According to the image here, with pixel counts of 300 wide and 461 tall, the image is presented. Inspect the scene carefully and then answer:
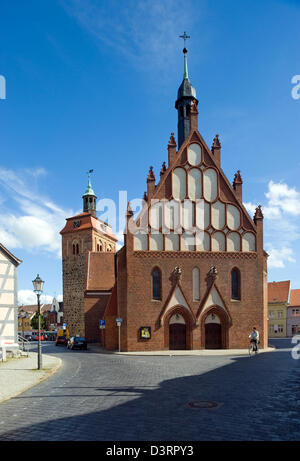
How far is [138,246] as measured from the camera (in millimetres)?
31688

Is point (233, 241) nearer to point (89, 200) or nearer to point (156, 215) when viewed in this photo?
point (156, 215)

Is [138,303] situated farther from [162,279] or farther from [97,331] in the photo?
[97,331]

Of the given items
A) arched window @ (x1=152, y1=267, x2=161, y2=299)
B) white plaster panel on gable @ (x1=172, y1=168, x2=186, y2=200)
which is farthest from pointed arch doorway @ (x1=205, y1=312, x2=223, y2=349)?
white plaster panel on gable @ (x1=172, y1=168, x2=186, y2=200)

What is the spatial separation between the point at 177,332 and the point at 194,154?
1418cm

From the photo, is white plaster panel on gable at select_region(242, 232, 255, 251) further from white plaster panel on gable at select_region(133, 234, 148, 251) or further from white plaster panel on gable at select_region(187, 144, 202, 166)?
white plaster panel on gable at select_region(133, 234, 148, 251)

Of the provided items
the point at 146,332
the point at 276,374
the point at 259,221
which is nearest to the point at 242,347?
the point at 146,332

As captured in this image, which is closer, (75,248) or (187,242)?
(187,242)

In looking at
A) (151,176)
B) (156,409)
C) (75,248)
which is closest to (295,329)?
(75,248)

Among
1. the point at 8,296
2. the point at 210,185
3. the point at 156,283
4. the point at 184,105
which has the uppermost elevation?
the point at 184,105

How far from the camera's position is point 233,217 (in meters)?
33.1

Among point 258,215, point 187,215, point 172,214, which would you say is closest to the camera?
point 172,214

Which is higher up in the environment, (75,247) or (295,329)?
(75,247)

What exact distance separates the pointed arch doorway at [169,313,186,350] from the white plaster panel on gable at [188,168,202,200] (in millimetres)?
9467
